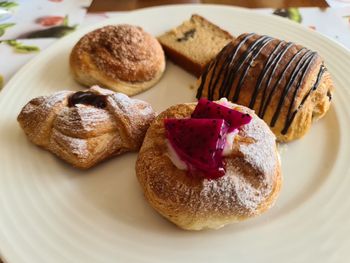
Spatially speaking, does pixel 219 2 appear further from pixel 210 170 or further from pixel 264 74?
pixel 210 170

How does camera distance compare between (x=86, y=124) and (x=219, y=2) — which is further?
(x=219, y=2)

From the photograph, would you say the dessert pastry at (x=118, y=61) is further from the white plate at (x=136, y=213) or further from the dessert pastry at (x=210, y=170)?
the dessert pastry at (x=210, y=170)

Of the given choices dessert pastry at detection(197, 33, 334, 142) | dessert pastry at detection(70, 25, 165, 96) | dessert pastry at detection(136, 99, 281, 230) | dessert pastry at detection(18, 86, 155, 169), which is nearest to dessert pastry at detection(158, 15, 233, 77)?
dessert pastry at detection(70, 25, 165, 96)

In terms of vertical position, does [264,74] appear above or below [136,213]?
above

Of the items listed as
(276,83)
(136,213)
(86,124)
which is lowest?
(136,213)

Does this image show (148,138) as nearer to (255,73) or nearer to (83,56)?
(255,73)

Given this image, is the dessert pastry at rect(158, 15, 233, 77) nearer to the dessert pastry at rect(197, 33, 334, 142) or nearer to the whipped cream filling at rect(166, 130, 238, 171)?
the dessert pastry at rect(197, 33, 334, 142)

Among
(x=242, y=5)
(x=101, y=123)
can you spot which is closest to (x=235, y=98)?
(x=101, y=123)

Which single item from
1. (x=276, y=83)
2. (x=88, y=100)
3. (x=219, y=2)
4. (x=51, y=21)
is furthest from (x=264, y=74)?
(x=51, y=21)
